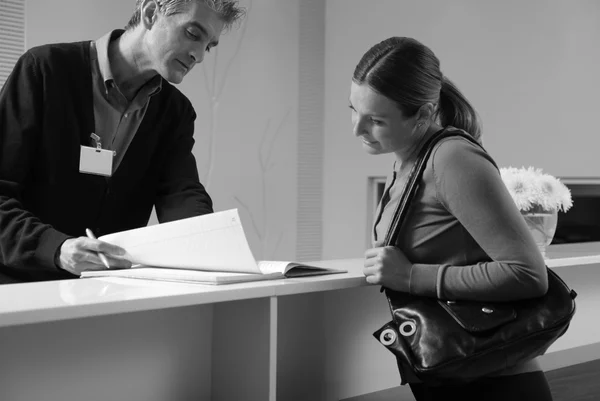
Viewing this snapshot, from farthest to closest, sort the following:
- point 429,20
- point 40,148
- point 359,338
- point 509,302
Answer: point 429,20
point 40,148
point 359,338
point 509,302

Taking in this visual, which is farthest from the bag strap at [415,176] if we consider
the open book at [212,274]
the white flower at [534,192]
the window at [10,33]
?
the window at [10,33]

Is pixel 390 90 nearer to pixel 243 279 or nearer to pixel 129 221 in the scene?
pixel 243 279

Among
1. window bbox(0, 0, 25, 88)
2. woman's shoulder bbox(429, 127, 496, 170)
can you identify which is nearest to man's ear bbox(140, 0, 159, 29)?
woman's shoulder bbox(429, 127, 496, 170)

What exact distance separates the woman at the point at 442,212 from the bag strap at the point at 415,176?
1cm

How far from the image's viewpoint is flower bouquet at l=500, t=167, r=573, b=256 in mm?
2209

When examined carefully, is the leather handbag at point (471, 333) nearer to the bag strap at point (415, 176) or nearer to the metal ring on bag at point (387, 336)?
the metal ring on bag at point (387, 336)

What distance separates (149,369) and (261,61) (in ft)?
12.6

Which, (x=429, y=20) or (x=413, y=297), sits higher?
(x=429, y=20)

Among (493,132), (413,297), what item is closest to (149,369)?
(413,297)

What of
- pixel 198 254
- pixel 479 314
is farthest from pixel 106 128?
pixel 479 314

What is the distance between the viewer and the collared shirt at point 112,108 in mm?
2064

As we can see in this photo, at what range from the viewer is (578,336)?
241 centimetres

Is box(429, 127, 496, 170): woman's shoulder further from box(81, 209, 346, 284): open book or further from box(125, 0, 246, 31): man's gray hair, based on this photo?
box(125, 0, 246, 31): man's gray hair

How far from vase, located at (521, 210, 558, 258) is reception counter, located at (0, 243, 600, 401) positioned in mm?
681
